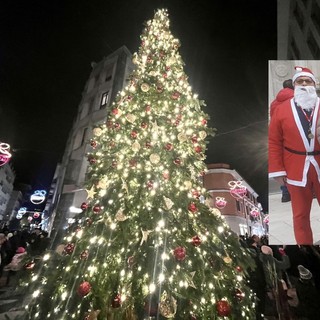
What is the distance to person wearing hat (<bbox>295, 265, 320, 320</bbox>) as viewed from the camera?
16.0ft

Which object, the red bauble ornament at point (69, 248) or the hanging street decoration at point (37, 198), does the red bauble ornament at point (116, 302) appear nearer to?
the red bauble ornament at point (69, 248)

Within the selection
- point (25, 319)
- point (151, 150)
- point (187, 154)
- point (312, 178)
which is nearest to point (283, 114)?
point (312, 178)

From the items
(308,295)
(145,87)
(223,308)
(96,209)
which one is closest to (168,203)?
(96,209)

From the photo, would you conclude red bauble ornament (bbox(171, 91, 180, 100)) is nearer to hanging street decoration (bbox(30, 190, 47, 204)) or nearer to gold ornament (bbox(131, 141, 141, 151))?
gold ornament (bbox(131, 141, 141, 151))

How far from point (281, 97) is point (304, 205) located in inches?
98.7

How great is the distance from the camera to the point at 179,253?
10.7 ft

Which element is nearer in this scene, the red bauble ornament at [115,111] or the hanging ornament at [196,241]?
the hanging ornament at [196,241]

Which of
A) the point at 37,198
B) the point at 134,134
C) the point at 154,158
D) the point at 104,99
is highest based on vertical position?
the point at 104,99

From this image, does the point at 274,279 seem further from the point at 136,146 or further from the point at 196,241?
the point at 136,146

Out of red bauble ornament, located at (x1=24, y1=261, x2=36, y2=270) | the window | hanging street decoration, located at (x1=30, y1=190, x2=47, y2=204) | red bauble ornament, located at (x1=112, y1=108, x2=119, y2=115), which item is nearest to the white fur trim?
red bauble ornament, located at (x1=112, y1=108, x2=119, y2=115)

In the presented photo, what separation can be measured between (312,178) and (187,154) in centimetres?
286

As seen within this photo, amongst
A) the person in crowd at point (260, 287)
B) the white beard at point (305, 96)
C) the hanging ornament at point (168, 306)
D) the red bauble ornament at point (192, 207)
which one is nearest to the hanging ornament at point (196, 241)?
the red bauble ornament at point (192, 207)

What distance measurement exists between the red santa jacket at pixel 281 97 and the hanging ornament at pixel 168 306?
473 centimetres

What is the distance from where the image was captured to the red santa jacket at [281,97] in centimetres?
575
